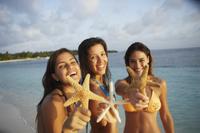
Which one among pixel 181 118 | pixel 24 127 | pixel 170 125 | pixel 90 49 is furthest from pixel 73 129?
pixel 181 118

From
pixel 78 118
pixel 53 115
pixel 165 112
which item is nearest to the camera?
pixel 78 118

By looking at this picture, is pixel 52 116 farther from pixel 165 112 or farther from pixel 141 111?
pixel 165 112

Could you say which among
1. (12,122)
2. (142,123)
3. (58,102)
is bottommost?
(12,122)

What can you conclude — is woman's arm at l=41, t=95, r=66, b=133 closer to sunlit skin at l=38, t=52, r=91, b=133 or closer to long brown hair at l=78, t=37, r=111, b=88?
sunlit skin at l=38, t=52, r=91, b=133

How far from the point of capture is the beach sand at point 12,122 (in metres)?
1.84

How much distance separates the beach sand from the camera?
6.04ft

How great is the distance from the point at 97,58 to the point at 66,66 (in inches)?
3.6

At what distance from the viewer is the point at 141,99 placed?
59cm

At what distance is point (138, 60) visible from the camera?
2.54 feet

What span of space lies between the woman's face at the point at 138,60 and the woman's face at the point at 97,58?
0.11m

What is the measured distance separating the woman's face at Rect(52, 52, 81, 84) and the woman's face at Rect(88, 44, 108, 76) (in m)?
0.05

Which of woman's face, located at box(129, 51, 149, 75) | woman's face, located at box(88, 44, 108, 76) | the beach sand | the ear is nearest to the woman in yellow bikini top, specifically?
woman's face, located at box(129, 51, 149, 75)

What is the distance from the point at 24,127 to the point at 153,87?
142 cm

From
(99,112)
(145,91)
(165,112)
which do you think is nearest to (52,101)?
(99,112)
